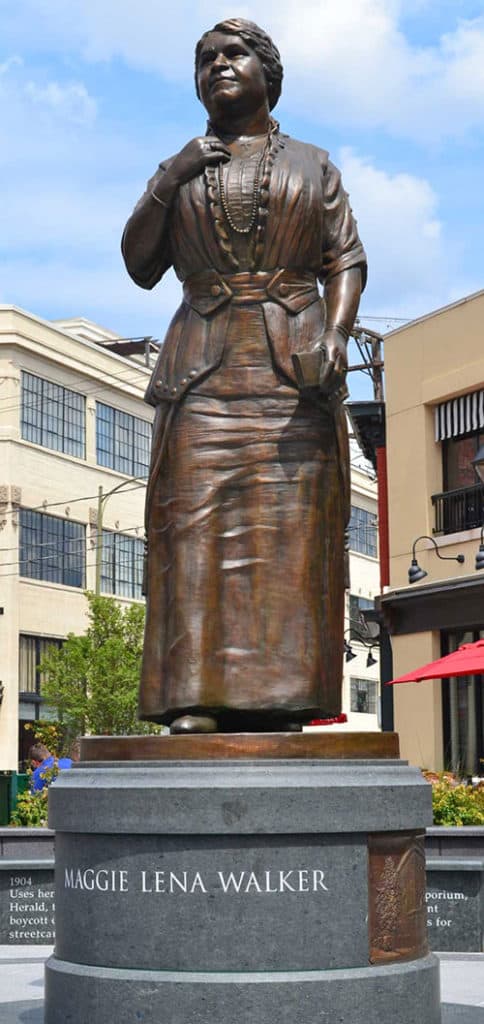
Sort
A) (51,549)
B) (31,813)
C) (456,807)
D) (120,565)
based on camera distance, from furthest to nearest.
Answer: (120,565) → (51,549) → (31,813) → (456,807)

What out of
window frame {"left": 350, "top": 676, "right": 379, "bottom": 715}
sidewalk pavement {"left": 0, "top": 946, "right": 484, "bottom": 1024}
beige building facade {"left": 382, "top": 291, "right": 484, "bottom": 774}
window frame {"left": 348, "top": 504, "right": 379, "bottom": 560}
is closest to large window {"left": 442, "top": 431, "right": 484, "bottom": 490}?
beige building facade {"left": 382, "top": 291, "right": 484, "bottom": 774}

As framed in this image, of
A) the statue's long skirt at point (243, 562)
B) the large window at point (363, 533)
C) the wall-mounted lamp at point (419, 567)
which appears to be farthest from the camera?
the large window at point (363, 533)

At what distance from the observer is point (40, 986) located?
29.8 ft

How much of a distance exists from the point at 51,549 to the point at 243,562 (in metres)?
44.0

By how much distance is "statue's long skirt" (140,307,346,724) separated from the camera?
296 inches

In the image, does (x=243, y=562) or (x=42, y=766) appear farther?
(x=42, y=766)

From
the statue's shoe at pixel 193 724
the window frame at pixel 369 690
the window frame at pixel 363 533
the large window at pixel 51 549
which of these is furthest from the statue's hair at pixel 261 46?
the window frame at pixel 369 690

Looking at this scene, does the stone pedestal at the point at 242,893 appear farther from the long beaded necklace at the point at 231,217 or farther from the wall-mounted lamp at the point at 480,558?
the wall-mounted lamp at the point at 480,558

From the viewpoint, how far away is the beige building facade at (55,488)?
160ft

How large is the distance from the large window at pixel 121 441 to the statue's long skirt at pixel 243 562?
46.7 metres

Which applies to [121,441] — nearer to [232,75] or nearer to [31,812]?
[31,812]

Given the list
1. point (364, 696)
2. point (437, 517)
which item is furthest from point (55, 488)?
point (437, 517)

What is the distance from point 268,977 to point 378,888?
2.10 ft

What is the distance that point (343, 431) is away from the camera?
316 inches
